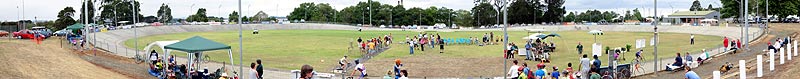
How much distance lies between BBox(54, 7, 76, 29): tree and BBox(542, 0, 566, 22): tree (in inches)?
Answer: 2485

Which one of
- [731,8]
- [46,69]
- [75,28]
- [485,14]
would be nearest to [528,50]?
[46,69]

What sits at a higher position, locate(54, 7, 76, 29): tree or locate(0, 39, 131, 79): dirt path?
locate(54, 7, 76, 29): tree

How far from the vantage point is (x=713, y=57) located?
28.0 meters

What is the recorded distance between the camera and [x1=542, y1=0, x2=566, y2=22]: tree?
4419 inches

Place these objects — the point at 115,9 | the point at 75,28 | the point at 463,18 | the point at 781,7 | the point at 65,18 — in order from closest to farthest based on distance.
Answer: the point at 75,28
the point at 781,7
the point at 65,18
the point at 115,9
the point at 463,18

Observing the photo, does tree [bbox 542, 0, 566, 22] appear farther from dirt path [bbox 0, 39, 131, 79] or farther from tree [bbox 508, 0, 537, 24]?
dirt path [bbox 0, 39, 131, 79]

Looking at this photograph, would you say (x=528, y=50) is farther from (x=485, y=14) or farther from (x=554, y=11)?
(x=485, y=14)

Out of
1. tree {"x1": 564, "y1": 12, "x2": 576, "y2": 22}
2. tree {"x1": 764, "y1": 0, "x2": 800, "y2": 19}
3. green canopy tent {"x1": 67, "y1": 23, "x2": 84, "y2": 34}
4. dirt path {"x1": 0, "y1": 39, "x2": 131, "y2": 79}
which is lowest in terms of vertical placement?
dirt path {"x1": 0, "y1": 39, "x2": 131, "y2": 79}

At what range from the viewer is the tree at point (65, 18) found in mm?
95000

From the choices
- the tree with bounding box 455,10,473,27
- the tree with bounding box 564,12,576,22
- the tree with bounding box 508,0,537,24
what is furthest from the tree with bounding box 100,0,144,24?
the tree with bounding box 564,12,576,22

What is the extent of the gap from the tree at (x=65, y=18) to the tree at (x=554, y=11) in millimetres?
63119

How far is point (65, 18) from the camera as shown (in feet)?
313

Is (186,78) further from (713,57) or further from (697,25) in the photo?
(697,25)

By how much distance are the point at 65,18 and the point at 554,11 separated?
64915mm
